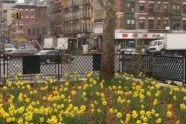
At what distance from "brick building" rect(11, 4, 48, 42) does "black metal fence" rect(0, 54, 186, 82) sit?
11242cm

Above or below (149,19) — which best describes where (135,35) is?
below

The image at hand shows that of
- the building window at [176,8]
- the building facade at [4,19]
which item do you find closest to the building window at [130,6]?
the building window at [176,8]

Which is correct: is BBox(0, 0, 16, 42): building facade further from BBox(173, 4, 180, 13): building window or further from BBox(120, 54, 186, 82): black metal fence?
BBox(120, 54, 186, 82): black metal fence

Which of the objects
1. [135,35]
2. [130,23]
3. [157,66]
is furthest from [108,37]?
[130,23]

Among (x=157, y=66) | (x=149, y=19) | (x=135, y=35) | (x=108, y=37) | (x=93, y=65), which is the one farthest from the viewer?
(x=149, y=19)

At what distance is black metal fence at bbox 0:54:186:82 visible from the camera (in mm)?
19516

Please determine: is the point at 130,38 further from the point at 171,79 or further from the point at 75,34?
the point at 171,79

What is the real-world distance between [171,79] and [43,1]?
14223cm

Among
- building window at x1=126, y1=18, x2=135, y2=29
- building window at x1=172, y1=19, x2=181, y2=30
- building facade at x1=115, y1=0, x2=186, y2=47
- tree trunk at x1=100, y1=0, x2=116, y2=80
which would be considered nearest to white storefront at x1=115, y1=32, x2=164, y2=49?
building facade at x1=115, y1=0, x2=186, y2=47

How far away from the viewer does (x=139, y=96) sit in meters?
12.6

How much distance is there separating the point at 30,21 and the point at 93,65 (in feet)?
396

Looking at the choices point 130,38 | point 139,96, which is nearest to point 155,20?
point 130,38

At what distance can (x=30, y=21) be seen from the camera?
465ft

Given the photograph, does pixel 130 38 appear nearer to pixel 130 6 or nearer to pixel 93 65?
pixel 130 6
